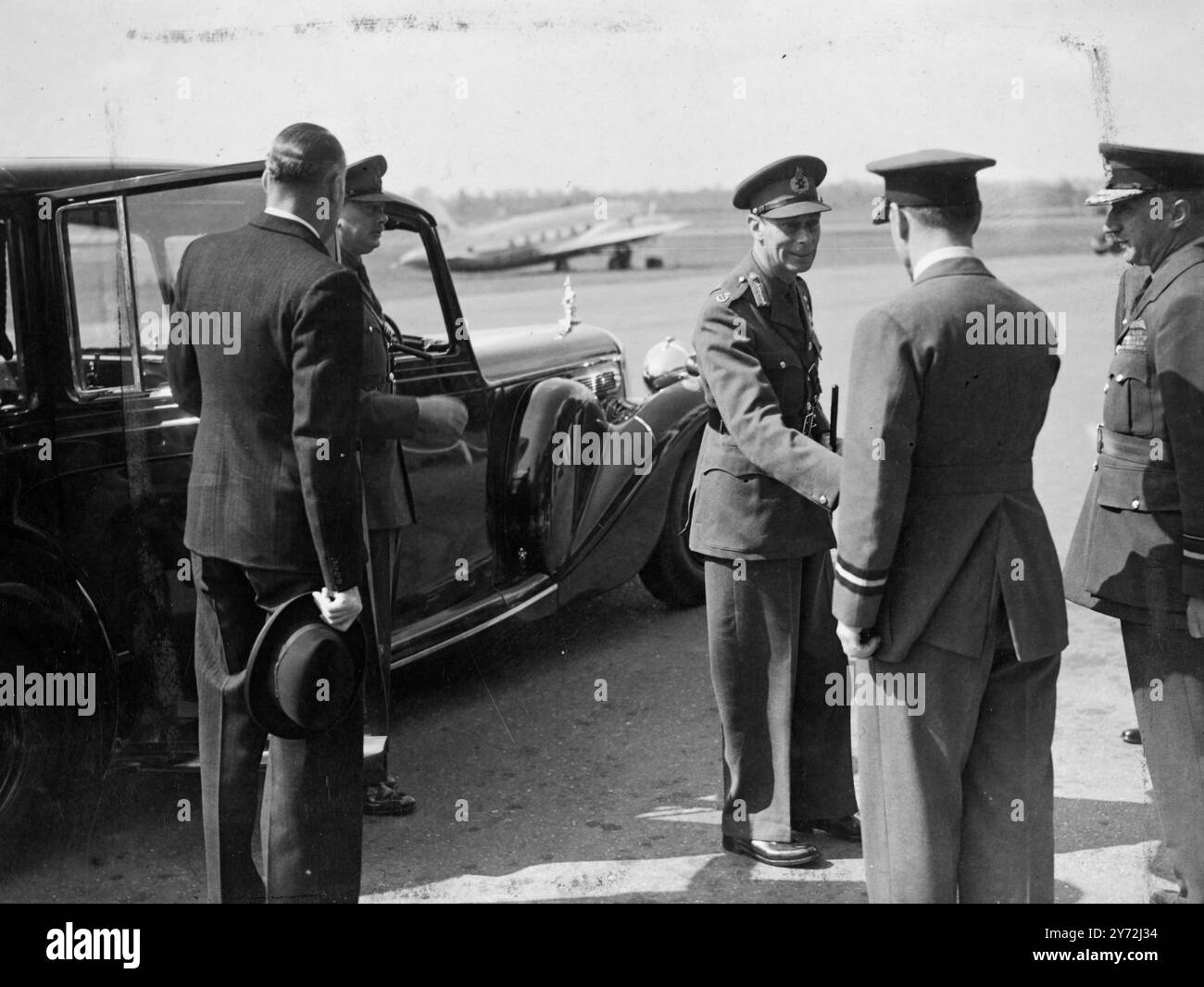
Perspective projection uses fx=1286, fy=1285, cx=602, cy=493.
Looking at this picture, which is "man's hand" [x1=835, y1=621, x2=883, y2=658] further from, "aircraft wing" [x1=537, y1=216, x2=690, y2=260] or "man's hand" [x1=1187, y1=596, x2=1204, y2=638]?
"aircraft wing" [x1=537, y1=216, x2=690, y2=260]

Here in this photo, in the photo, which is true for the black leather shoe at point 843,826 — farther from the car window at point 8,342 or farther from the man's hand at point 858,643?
the car window at point 8,342

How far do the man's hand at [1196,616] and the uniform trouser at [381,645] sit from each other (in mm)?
2187

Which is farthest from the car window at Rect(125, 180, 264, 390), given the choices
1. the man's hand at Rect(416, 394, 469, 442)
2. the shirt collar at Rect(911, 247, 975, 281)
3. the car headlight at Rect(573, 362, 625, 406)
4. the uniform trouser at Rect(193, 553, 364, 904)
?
the car headlight at Rect(573, 362, 625, 406)

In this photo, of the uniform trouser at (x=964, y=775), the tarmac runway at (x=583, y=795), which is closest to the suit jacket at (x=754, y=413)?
the tarmac runway at (x=583, y=795)

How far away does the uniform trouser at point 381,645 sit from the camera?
3.82m

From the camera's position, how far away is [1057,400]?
9562mm

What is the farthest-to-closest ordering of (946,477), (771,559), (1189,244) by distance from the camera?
(771,559) → (1189,244) → (946,477)

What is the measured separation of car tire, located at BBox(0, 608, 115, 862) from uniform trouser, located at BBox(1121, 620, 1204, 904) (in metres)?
2.75

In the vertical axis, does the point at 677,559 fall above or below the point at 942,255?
below

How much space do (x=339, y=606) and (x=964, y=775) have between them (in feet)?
4.74

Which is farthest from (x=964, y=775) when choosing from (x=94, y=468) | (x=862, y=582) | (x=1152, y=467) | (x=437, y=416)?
(x=94, y=468)

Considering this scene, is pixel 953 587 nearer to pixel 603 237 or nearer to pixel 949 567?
pixel 949 567

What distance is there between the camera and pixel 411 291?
5.05m
